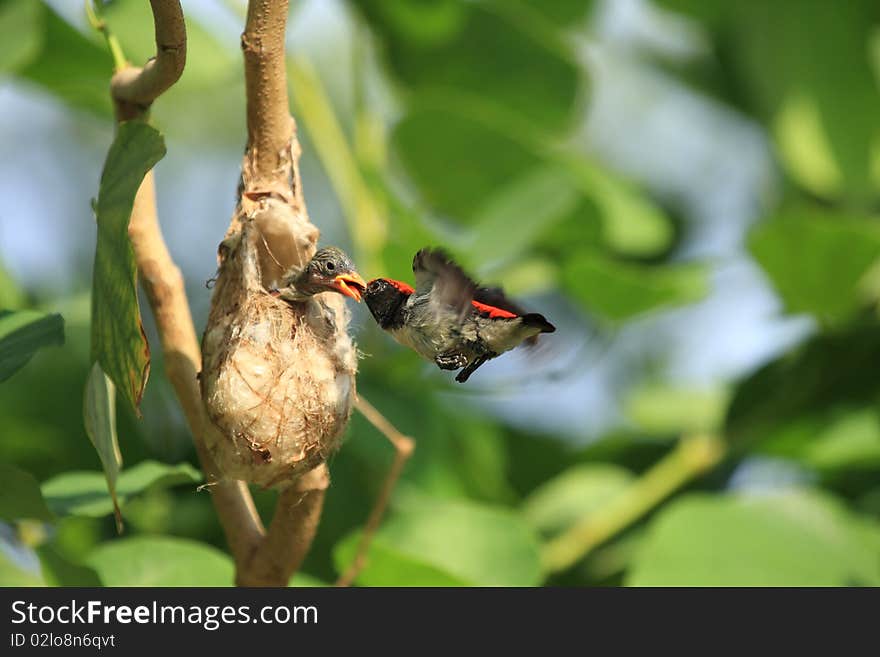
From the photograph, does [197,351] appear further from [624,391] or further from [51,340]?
[624,391]

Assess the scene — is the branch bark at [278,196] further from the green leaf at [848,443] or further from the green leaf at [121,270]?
the green leaf at [848,443]

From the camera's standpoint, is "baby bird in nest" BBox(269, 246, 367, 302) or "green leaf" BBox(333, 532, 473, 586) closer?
"baby bird in nest" BBox(269, 246, 367, 302)

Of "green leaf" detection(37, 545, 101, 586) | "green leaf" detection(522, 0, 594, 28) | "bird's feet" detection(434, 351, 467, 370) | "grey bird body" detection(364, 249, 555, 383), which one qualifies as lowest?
"green leaf" detection(37, 545, 101, 586)

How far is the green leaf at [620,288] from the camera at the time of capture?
1.70 meters

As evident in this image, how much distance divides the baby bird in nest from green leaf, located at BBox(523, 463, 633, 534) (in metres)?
0.88

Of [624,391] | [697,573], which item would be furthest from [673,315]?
[697,573]

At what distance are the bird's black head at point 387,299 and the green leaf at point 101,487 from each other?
251 millimetres

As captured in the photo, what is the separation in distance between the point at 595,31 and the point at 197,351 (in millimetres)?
1555

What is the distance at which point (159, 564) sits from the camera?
127 cm

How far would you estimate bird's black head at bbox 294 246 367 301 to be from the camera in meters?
1.03

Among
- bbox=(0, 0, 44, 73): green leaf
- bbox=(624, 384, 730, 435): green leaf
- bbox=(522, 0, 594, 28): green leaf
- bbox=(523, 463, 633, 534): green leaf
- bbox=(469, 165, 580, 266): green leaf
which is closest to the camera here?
bbox=(0, 0, 44, 73): green leaf

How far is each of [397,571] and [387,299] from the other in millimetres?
378

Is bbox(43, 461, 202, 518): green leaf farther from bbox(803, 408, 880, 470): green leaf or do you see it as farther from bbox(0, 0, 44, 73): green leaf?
bbox(803, 408, 880, 470): green leaf

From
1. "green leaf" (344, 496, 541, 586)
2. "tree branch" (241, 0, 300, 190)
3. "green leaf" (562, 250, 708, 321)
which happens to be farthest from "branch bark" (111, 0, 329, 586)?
"green leaf" (562, 250, 708, 321)
